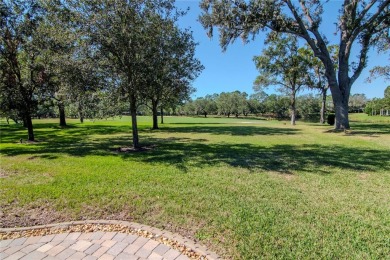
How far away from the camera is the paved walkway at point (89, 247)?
2.73 metres

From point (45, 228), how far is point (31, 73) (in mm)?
10682

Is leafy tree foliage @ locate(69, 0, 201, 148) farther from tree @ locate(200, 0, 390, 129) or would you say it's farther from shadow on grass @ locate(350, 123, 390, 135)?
shadow on grass @ locate(350, 123, 390, 135)

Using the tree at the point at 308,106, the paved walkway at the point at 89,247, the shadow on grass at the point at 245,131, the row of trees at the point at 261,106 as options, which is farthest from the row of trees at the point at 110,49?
the tree at the point at 308,106

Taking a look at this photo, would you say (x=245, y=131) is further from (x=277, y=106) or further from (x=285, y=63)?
(x=277, y=106)

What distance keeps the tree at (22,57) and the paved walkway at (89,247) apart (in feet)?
29.4

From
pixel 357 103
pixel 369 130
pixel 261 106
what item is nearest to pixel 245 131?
pixel 369 130

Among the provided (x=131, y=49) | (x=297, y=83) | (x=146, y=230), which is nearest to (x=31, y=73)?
(x=131, y=49)

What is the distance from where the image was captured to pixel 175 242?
298 cm

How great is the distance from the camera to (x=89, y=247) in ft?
9.56

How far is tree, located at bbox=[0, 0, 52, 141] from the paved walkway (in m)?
8.95

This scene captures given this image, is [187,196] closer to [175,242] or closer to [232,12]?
[175,242]

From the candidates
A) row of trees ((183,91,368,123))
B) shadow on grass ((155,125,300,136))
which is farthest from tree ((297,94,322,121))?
shadow on grass ((155,125,300,136))

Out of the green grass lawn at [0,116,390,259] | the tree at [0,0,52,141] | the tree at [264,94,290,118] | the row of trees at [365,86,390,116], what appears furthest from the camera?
the tree at [264,94,290,118]

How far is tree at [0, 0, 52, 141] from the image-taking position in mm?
10258
